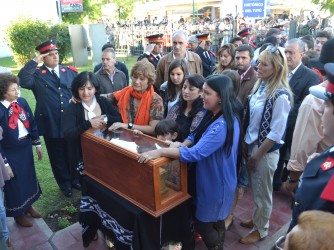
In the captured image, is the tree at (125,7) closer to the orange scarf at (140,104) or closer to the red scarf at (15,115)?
the red scarf at (15,115)

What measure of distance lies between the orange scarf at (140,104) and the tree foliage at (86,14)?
895 inches

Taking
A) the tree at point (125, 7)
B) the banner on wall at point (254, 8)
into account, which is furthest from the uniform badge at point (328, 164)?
the tree at point (125, 7)

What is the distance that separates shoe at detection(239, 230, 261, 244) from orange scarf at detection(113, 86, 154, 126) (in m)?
1.55

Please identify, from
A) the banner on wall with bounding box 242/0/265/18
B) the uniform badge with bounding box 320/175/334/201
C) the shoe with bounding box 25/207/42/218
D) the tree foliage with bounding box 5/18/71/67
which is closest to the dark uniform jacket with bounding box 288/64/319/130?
the uniform badge with bounding box 320/175/334/201

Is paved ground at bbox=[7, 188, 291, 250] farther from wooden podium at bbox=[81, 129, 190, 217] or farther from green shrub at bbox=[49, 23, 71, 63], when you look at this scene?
green shrub at bbox=[49, 23, 71, 63]

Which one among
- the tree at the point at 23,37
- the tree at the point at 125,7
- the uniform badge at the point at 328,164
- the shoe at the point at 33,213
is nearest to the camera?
the uniform badge at the point at 328,164

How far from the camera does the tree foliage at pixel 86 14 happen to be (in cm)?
2356

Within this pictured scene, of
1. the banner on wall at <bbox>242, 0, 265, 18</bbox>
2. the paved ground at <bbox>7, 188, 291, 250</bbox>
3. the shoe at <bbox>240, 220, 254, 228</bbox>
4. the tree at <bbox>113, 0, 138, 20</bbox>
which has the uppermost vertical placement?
the tree at <bbox>113, 0, 138, 20</bbox>

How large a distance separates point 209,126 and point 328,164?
998mm

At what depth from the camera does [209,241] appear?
2529 millimetres

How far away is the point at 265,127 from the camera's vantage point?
268 cm

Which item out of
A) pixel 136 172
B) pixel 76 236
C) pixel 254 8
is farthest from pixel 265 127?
pixel 254 8

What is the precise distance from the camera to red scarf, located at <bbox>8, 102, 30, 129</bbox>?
316 cm

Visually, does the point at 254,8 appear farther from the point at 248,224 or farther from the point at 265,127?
the point at 248,224
